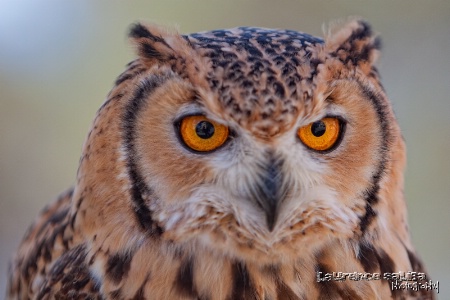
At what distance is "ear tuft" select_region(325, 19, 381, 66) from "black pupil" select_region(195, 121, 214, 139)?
242mm

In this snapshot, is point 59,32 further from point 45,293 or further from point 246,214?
point 246,214

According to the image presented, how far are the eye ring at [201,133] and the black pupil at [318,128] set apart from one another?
14cm

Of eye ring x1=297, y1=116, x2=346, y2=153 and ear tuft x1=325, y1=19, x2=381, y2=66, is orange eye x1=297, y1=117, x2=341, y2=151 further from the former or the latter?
ear tuft x1=325, y1=19, x2=381, y2=66

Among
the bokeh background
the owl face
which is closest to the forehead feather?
the owl face

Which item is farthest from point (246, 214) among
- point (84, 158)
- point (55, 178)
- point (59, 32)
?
point (55, 178)

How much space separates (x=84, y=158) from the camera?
3.99 ft

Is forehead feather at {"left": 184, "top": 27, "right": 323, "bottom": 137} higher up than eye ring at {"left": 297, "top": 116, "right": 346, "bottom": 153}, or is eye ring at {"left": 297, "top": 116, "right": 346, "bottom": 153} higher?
forehead feather at {"left": 184, "top": 27, "right": 323, "bottom": 137}

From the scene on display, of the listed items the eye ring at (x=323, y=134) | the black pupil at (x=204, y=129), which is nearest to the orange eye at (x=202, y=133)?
the black pupil at (x=204, y=129)

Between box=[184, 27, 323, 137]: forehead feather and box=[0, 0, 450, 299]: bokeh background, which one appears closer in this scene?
box=[184, 27, 323, 137]: forehead feather

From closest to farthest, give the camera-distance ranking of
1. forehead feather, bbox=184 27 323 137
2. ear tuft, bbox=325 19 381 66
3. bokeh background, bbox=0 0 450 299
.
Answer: forehead feather, bbox=184 27 323 137, ear tuft, bbox=325 19 381 66, bokeh background, bbox=0 0 450 299

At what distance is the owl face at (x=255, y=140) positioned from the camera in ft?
3.26

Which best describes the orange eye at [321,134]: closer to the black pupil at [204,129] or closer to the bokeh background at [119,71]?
the black pupil at [204,129]

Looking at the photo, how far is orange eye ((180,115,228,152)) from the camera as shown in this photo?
1.02 m

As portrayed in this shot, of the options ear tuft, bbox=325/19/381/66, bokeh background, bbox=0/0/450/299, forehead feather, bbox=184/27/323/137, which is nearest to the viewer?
forehead feather, bbox=184/27/323/137
